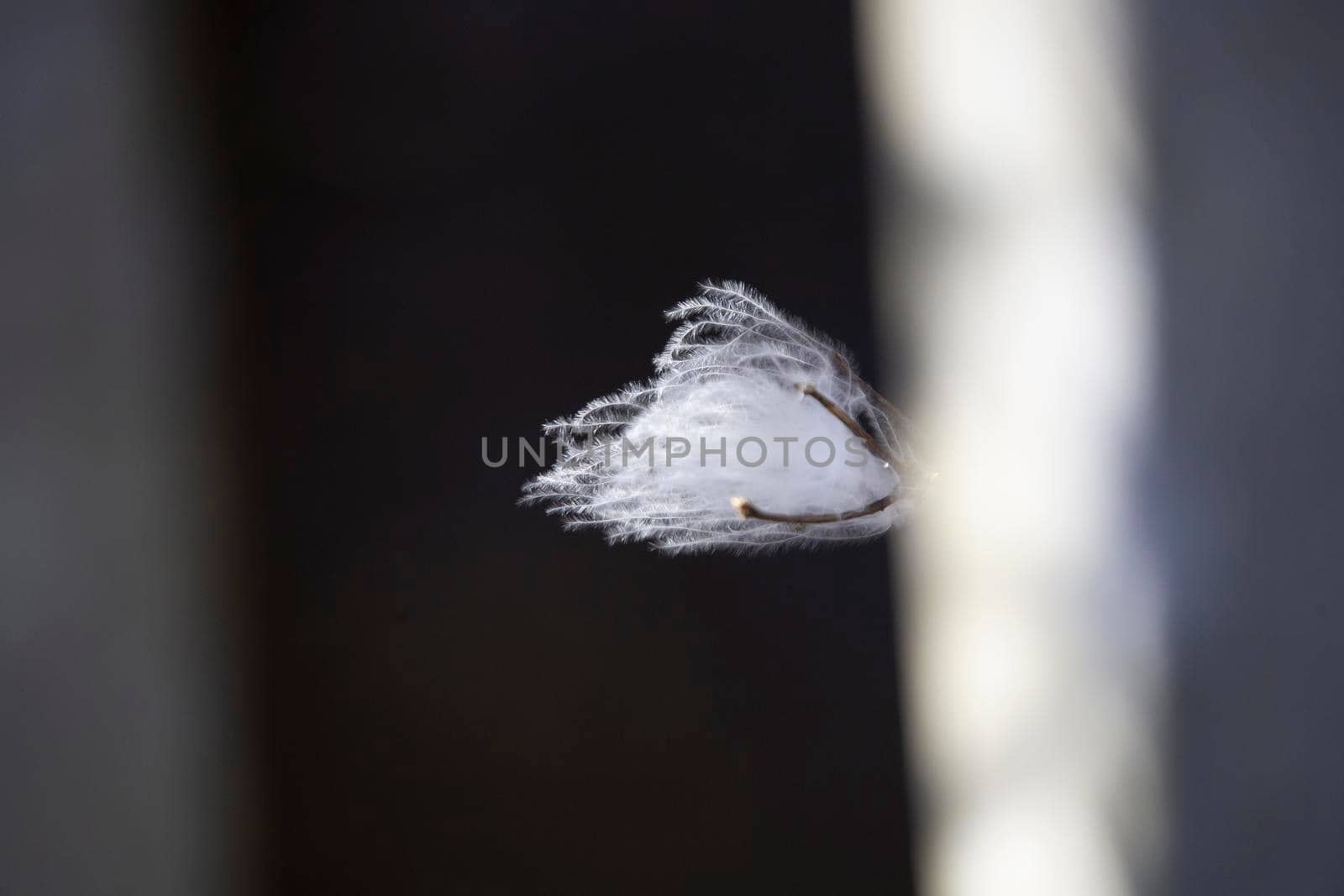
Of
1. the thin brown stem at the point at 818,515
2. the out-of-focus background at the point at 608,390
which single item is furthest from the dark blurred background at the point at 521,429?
the thin brown stem at the point at 818,515

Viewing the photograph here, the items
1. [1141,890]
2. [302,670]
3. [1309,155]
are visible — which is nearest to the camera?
[1309,155]

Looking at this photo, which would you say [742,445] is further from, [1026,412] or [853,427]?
[1026,412]

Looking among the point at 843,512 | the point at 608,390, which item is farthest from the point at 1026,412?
the point at 608,390

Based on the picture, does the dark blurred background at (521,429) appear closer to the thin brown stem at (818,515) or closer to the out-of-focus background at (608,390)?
the out-of-focus background at (608,390)

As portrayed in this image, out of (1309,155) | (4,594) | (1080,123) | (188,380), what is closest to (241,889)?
(4,594)

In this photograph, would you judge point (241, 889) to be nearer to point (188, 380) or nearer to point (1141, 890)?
point (188, 380)

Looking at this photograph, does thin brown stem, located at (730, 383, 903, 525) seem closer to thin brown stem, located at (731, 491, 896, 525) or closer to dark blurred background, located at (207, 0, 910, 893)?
thin brown stem, located at (731, 491, 896, 525)
